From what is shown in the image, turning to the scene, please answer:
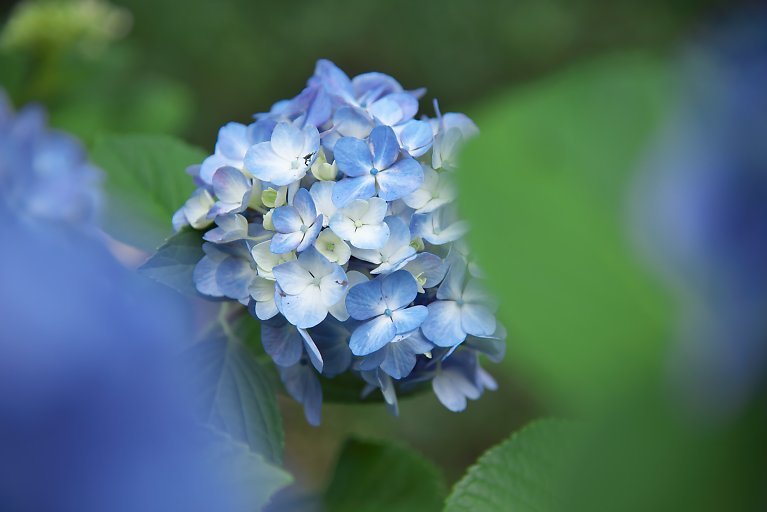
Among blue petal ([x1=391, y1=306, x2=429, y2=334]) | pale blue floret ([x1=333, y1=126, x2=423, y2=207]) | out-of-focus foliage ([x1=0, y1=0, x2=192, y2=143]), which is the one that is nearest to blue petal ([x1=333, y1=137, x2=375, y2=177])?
pale blue floret ([x1=333, y1=126, x2=423, y2=207])

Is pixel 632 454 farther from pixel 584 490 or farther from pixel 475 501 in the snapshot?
pixel 475 501

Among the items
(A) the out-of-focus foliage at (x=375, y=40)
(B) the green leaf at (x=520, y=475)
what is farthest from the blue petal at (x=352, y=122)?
(A) the out-of-focus foliage at (x=375, y=40)

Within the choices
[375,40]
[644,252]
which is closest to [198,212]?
[644,252]

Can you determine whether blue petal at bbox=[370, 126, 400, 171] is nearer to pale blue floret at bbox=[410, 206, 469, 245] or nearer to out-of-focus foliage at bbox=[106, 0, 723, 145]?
pale blue floret at bbox=[410, 206, 469, 245]

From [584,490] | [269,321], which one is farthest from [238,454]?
[584,490]

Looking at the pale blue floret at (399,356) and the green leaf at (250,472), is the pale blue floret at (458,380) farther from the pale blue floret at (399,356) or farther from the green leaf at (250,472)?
the green leaf at (250,472)
